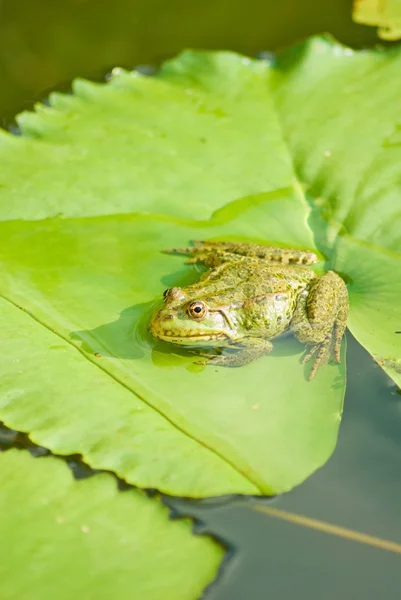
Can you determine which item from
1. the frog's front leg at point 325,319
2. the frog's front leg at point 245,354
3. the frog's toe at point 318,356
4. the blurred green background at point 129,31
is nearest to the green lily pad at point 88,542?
the frog's front leg at point 245,354

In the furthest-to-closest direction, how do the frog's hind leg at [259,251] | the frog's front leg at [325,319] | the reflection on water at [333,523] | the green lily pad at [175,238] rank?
1. the frog's hind leg at [259,251]
2. the frog's front leg at [325,319]
3. the green lily pad at [175,238]
4. the reflection on water at [333,523]

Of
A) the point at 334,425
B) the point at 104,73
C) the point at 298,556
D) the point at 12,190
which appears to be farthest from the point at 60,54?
the point at 298,556

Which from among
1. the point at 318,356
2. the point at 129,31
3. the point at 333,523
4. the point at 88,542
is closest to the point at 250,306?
the point at 318,356

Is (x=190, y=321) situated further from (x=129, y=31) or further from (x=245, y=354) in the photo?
(x=129, y=31)

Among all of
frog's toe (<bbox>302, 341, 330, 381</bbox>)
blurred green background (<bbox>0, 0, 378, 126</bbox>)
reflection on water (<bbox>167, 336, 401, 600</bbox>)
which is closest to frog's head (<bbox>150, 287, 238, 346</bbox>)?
frog's toe (<bbox>302, 341, 330, 381</bbox>)

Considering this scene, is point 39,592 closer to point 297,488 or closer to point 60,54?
point 297,488

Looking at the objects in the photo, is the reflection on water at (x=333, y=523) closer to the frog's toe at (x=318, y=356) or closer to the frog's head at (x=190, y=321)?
the frog's toe at (x=318, y=356)

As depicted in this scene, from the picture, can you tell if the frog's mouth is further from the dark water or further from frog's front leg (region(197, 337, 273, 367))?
the dark water
